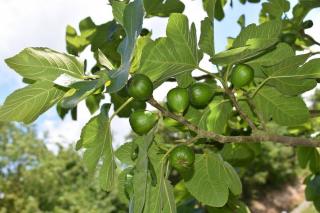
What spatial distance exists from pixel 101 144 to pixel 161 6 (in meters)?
0.78

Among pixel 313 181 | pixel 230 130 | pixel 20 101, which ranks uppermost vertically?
pixel 20 101

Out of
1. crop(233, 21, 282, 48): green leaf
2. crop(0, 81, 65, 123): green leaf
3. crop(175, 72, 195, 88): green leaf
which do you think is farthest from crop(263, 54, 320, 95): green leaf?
crop(0, 81, 65, 123): green leaf

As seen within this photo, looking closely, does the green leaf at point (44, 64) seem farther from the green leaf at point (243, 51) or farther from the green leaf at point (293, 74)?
the green leaf at point (293, 74)

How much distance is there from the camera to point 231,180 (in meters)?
1.86

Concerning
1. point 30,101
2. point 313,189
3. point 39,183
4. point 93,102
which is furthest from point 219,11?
point 39,183

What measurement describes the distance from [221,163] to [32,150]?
23.4 meters

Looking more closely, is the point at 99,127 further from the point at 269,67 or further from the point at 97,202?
the point at 97,202

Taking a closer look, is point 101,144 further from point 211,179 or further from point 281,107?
point 281,107

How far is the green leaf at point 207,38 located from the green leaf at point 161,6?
478 mm

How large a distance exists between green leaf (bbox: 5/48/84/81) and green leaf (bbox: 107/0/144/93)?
201mm

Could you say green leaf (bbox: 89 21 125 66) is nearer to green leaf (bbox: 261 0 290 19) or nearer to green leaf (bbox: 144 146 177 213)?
green leaf (bbox: 261 0 290 19)

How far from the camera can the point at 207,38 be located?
1531 mm

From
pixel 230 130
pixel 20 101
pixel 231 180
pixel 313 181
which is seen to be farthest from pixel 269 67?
pixel 313 181

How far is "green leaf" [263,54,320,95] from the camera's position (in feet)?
5.40
